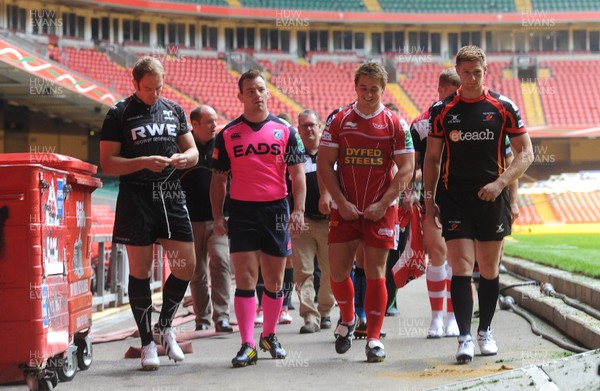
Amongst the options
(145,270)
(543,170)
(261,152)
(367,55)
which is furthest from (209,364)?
(367,55)

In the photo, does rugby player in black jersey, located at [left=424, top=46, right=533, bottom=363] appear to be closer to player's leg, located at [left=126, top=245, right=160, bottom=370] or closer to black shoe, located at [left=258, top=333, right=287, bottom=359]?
black shoe, located at [left=258, top=333, right=287, bottom=359]

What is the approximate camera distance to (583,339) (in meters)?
6.66

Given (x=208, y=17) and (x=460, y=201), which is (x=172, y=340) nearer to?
(x=460, y=201)

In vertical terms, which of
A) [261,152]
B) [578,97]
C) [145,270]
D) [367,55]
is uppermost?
[367,55]

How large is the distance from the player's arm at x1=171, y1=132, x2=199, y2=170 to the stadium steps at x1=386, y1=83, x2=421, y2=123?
3685 centimetres

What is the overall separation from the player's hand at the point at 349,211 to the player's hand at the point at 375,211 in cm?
7

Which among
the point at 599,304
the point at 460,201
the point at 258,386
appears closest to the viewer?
the point at 258,386

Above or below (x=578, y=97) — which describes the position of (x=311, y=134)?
below

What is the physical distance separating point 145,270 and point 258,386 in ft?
4.84

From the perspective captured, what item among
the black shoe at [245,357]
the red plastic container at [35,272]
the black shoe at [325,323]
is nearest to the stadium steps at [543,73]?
the black shoe at [325,323]

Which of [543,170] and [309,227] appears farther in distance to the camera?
[543,170]

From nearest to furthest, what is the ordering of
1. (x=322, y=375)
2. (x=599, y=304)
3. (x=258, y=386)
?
1. (x=258, y=386)
2. (x=322, y=375)
3. (x=599, y=304)

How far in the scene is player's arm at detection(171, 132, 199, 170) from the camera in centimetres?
631

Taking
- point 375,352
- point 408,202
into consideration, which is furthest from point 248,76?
point 375,352
